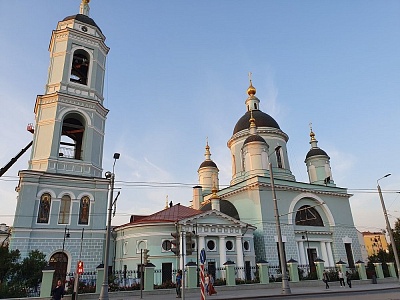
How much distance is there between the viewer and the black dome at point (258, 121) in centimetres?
3841

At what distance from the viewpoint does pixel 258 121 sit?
3856cm

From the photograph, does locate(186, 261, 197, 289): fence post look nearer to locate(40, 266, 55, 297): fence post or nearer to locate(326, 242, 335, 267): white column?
locate(40, 266, 55, 297): fence post

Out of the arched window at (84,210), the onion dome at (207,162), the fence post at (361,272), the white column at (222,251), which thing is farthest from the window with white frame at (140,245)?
the onion dome at (207,162)

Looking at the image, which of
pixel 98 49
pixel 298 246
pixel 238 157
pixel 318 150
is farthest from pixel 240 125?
pixel 98 49

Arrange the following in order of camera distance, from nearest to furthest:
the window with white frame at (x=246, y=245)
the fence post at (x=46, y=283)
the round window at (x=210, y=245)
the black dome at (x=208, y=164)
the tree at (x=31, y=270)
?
the fence post at (x=46, y=283), the tree at (x=31, y=270), the round window at (x=210, y=245), the window with white frame at (x=246, y=245), the black dome at (x=208, y=164)

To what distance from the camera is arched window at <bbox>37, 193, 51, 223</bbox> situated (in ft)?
68.9

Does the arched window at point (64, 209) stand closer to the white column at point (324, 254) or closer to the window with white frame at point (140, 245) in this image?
the window with white frame at point (140, 245)

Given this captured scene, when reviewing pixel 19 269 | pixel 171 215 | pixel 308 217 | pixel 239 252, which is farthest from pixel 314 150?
pixel 19 269

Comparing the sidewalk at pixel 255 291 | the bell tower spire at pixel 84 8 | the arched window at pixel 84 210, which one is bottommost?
the sidewalk at pixel 255 291

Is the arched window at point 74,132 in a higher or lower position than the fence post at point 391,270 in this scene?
higher

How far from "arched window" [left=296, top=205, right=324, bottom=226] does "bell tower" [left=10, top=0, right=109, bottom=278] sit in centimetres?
1948

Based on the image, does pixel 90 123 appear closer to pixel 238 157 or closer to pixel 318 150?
pixel 238 157

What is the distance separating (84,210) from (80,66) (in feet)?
41.5

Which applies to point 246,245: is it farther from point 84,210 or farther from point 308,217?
point 84,210
